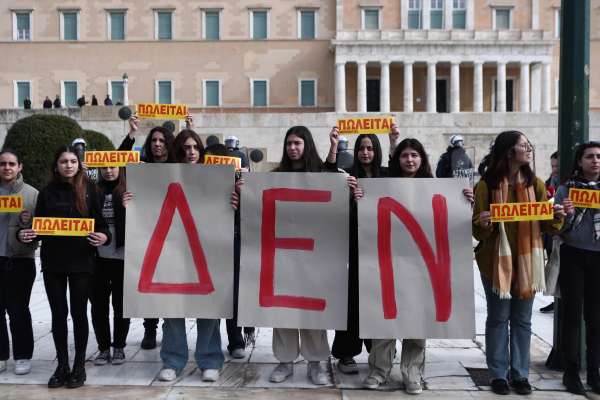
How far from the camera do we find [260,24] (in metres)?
36.0

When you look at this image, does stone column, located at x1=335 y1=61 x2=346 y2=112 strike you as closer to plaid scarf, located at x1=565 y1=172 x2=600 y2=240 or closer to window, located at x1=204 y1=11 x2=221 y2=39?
window, located at x1=204 y1=11 x2=221 y2=39

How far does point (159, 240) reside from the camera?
4.10m

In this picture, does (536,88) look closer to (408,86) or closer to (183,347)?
(408,86)

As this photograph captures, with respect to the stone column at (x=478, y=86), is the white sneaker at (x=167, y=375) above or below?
below

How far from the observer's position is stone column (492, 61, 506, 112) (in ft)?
115

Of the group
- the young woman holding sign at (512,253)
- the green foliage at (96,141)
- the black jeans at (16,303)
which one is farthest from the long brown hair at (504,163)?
the green foliage at (96,141)

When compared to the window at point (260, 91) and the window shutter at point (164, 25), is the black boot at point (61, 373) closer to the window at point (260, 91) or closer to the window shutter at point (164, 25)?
the window at point (260, 91)

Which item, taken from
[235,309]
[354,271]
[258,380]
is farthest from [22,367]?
[354,271]

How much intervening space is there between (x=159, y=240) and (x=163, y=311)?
21.5 inches

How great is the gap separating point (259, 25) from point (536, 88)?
19271 mm

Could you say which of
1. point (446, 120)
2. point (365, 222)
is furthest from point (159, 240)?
point (446, 120)

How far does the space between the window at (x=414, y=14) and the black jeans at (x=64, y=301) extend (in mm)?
35447

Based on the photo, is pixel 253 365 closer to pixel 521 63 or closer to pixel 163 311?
pixel 163 311

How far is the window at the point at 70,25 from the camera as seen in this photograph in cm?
3566
